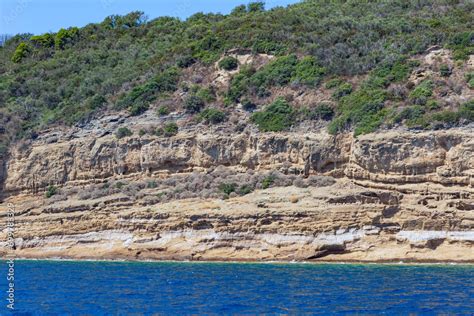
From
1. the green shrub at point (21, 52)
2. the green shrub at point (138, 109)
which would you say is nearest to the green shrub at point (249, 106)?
the green shrub at point (138, 109)

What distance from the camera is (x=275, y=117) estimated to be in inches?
1816

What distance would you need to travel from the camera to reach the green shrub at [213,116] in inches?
1875

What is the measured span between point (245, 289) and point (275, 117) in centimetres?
2082

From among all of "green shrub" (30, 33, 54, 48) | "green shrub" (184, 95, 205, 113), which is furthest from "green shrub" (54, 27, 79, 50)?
"green shrub" (184, 95, 205, 113)

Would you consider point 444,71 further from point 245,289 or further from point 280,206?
point 245,289

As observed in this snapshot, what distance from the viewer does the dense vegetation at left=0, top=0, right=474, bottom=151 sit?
150 ft

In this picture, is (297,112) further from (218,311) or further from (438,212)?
(218,311)

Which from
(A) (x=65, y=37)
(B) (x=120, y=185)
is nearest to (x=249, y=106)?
(B) (x=120, y=185)

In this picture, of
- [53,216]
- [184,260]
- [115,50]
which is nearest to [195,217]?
[184,260]

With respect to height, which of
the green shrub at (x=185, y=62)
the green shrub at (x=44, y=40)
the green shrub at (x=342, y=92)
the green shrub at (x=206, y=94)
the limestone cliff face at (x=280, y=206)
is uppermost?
the green shrub at (x=44, y=40)

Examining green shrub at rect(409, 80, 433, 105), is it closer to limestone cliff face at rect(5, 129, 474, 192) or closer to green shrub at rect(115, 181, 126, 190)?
limestone cliff face at rect(5, 129, 474, 192)

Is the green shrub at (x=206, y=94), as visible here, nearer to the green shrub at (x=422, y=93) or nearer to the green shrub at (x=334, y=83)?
the green shrub at (x=334, y=83)

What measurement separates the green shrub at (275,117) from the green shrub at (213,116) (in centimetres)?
197

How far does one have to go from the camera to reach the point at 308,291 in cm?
2583
